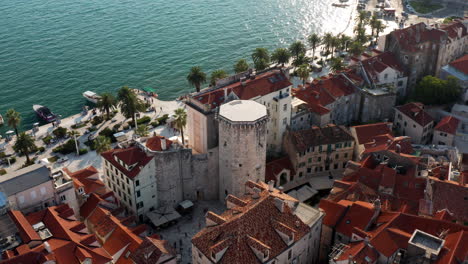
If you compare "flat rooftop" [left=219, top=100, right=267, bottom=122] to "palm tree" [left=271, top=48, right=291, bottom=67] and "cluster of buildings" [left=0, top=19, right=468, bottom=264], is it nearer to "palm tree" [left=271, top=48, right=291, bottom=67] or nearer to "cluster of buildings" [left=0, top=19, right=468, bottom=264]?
"cluster of buildings" [left=0, top=19, right=468, bottom=264]

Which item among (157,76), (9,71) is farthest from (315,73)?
(9,71)

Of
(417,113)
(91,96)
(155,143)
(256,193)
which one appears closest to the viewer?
(256,193)

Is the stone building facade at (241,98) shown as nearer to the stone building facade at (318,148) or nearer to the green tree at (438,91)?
the stone building facade at (318,148)

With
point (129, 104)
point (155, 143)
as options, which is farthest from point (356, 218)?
point (129, 104)

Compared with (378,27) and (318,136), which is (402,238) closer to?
(318,136)

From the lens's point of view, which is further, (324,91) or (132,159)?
(324,91)

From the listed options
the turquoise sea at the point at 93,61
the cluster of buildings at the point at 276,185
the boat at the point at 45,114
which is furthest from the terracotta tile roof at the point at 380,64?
the boat at the point at 45,114
